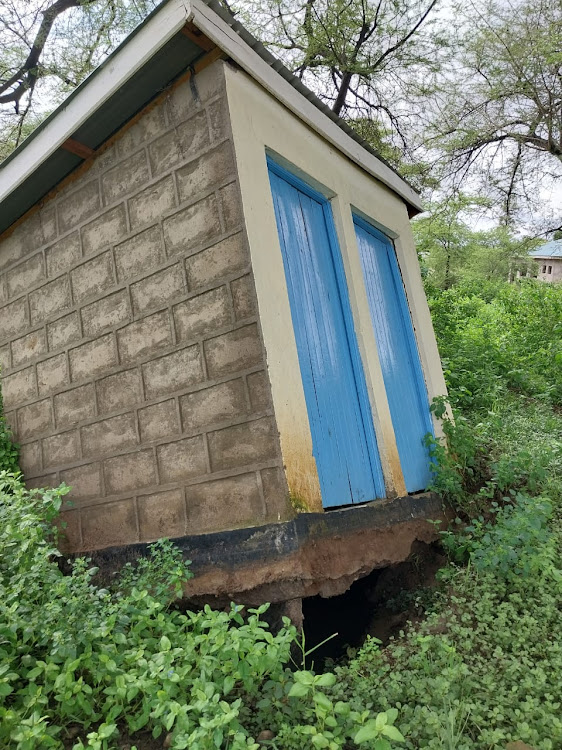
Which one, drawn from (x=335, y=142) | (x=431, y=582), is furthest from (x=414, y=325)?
(x=431, y=582)

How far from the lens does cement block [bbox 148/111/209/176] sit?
352 centimetres

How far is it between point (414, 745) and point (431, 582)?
5.81 feet

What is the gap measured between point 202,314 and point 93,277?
1.12 m

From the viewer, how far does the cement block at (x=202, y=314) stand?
332 cm

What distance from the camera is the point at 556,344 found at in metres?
9.01

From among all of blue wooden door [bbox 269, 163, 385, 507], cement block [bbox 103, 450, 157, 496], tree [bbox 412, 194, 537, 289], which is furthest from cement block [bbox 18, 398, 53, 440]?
tree [bbox 412, 194, 537, 289]

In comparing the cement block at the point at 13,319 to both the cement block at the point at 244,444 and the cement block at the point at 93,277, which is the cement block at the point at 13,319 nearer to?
the cement block at the point at 93,277

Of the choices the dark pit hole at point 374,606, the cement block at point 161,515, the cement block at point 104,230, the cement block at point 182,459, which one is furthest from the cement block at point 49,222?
the dark pit hole at point 374,606

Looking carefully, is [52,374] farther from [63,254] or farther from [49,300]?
[63,254]

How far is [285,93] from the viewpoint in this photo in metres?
3.87

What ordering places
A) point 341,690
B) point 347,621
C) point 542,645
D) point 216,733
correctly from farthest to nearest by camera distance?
point 347,621 < point 542,645 < point 341,690 < point 216,733

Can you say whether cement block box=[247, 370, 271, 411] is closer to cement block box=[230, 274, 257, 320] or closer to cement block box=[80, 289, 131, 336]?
cement block box=[230, 274, 257, 320]

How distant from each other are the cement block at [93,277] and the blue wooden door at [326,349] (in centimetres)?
122

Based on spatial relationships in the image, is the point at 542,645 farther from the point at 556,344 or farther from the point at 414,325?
the point at 556,344
